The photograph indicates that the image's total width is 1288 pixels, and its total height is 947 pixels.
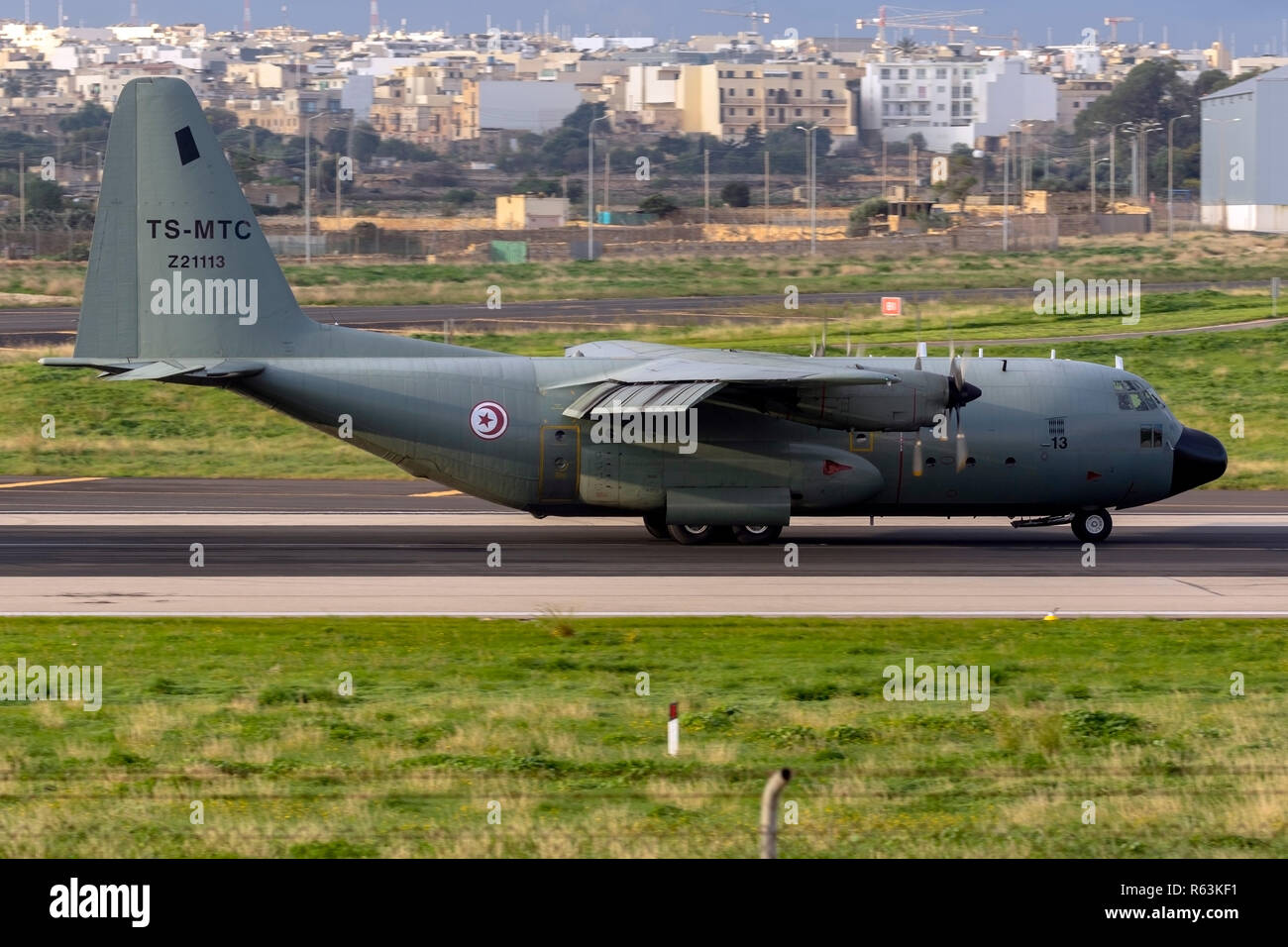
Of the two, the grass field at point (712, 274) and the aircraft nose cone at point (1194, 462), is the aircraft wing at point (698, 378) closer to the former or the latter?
the aircraft nose cone at point (1194, 462)

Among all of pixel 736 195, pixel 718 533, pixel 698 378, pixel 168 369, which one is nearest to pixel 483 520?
pixel 718 533

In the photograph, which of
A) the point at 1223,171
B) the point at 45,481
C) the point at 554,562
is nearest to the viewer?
the point at 554,562

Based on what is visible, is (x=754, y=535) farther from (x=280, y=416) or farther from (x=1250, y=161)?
(x=1250, y=161)

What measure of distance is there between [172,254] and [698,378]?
37.9ft

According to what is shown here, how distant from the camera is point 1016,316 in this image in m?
73.8

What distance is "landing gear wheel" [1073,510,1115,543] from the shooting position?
120ft

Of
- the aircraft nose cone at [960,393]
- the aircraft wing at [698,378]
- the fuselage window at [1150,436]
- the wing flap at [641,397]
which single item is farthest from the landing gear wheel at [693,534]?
the fuselage window at [1150,436]

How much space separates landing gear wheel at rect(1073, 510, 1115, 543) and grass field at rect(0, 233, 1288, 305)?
50.4m

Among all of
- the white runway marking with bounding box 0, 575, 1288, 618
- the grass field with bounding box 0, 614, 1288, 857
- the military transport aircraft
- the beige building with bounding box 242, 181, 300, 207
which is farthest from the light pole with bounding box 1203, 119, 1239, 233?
the grass field with bounding box 0, 614, 1288, 857

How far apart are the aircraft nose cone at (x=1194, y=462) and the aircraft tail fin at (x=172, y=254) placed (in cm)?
1930

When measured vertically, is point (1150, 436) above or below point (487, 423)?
below

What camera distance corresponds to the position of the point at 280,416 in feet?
180
